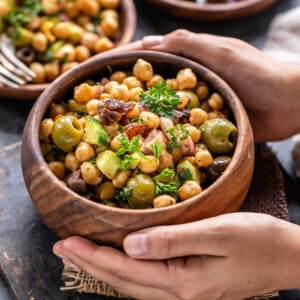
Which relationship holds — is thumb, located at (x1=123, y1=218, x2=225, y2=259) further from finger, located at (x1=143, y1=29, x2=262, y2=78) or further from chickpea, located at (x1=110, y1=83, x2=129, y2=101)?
finger, located at (x1=143, y1=29, x2=262, y2=78)

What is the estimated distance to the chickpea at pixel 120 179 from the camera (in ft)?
3.89

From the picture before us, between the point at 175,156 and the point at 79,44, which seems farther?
the point at 79,44

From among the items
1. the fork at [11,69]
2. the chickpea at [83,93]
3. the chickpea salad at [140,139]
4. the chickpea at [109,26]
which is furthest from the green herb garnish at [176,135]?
the chickpea at [109,26]

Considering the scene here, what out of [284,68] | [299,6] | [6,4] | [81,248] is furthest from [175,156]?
[299,6]

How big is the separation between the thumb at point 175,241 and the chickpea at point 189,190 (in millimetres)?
62

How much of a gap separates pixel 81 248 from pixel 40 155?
21cm

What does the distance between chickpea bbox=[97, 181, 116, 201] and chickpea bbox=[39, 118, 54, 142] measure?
0.18 meters

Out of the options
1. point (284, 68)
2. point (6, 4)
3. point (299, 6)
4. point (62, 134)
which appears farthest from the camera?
point (299, 6)

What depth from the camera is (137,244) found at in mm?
1106

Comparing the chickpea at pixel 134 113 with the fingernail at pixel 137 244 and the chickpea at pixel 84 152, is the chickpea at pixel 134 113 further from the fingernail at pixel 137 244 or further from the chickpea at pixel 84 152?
the fingernail at pixel 137 244

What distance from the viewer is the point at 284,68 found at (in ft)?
4.90

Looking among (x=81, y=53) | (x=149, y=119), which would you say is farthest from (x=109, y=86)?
(x=81, y=53)

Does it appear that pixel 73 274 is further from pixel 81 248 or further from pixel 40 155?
pixel 40 155

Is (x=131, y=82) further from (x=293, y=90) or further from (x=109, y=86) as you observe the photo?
(x=293, y=90)
